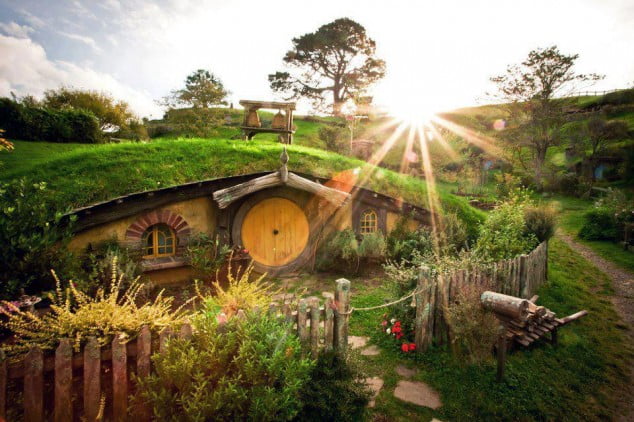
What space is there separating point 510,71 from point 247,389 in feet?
102

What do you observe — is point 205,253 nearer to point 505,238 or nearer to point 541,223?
point 505,238

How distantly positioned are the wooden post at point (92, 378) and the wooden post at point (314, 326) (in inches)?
86.8

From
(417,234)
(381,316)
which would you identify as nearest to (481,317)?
(381,316)

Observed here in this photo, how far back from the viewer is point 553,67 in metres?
24.3

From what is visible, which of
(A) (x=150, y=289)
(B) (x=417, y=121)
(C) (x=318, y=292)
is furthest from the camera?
(B) (x=417, y=121)

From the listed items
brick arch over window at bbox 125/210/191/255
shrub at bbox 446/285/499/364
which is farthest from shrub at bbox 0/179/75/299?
shrub at bbox 446/285/499/364

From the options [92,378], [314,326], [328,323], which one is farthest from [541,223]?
[92,378]

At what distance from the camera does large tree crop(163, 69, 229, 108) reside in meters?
21.8

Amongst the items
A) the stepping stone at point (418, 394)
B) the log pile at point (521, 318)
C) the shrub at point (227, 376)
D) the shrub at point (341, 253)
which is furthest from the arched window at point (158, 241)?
the log pile at point (521, 318)

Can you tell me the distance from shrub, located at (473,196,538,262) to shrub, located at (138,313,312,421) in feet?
16.8

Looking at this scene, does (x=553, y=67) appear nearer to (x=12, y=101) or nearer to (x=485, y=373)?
(x=485, y=373)

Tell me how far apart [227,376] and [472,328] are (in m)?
3.50

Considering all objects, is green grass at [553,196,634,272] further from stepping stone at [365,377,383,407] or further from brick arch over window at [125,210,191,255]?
brick arch over window at [125,210,191,255]

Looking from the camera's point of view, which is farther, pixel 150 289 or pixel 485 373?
pixel 150 289
